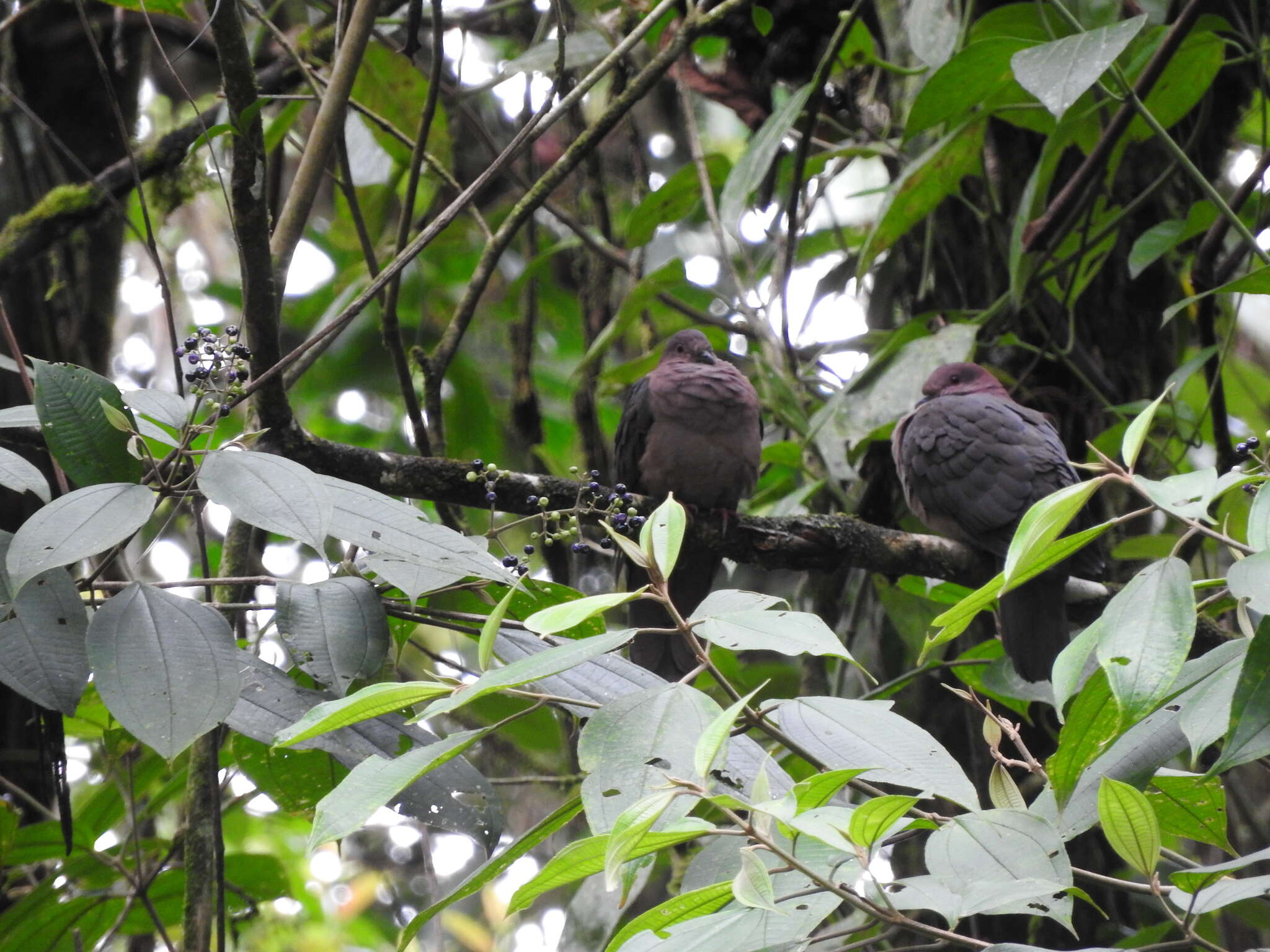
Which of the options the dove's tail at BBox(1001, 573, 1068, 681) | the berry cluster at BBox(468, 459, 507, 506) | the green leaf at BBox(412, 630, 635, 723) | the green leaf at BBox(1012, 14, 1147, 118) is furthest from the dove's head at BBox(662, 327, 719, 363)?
the green leaf at BBox(412, 630, 635, 723)

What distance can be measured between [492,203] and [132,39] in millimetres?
2519

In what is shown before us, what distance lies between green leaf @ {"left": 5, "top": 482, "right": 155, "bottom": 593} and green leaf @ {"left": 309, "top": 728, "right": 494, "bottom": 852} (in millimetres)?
412

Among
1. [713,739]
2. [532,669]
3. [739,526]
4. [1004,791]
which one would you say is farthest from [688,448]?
[713,739]

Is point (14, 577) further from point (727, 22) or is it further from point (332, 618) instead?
point (727, 22)

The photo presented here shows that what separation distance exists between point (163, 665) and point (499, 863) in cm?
48

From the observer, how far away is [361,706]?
1.20 m

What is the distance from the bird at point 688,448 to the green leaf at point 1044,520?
85.5 inches

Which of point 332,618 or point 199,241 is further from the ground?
point 199,241

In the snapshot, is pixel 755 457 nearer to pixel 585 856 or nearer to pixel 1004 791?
pixel 1004 791

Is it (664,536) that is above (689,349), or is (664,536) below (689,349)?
below

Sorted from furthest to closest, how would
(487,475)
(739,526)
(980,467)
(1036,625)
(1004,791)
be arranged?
(980,467)
(1036,625)
(739,526)
(487,475)
(1004,791)

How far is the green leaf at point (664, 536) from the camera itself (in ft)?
4.19

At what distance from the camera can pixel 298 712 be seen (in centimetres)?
162

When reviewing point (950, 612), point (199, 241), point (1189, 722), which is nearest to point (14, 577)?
point (950, 612)
